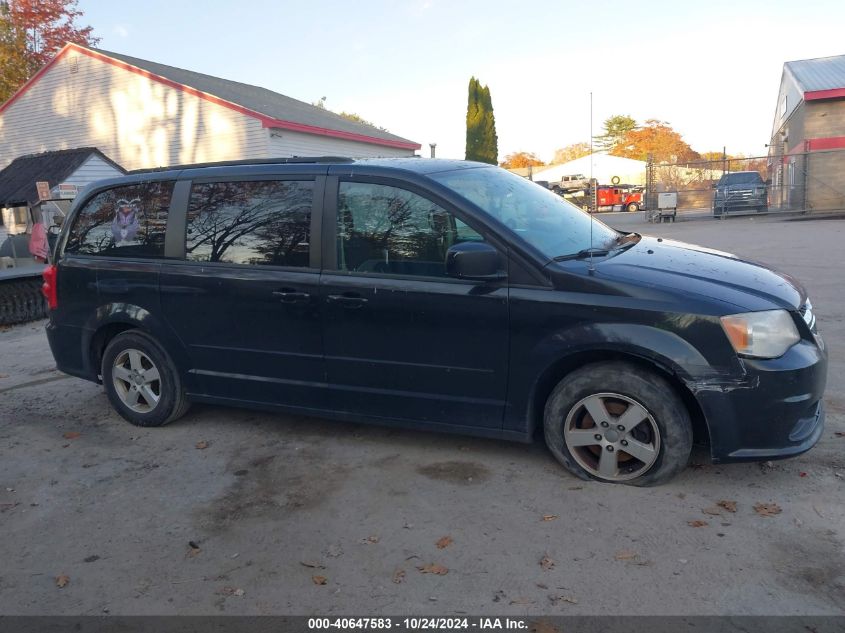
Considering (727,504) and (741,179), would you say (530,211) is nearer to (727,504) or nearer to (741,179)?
(727,504)

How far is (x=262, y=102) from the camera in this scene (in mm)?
23844

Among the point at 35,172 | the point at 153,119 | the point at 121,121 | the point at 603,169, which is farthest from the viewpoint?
the point at 603,169

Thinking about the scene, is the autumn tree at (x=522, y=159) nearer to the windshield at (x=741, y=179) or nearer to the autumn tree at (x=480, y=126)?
the autumn tree at (x=480, y=126)

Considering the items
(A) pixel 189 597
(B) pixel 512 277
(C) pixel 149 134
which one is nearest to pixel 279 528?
(A) pixel 189 597

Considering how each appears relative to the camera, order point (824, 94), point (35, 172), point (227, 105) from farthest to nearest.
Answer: point (824, 94), point (35, 172), point (227, 105)

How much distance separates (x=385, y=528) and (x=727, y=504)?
1771mm

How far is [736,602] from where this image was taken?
→ 9.41ft

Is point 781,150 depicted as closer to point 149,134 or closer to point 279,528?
point 149,134

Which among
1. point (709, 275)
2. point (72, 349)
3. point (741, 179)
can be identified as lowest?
point (72, 349)

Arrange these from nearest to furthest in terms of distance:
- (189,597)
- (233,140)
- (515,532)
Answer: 1. (189,597)
2. (515,532)
3. (233,140)

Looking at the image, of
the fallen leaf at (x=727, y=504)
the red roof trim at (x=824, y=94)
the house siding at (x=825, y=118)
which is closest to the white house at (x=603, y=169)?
the house siding at (x=825, y=118)

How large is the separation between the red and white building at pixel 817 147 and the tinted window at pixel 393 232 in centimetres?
2462

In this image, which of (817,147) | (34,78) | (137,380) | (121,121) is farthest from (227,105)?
(817,147)

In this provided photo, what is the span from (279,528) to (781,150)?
4183cm
